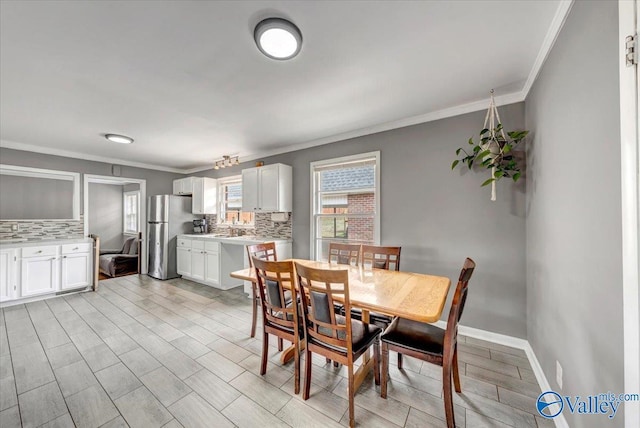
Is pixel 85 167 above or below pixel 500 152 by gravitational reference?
above

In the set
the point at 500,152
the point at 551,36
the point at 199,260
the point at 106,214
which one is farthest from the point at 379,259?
the point at 106,214

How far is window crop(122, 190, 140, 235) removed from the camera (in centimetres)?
668

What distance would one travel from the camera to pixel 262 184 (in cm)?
415

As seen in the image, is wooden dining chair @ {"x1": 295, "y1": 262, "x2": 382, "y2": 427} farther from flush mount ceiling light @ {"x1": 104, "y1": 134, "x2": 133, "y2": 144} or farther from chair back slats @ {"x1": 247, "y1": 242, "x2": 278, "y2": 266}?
flush mount ceiling light @ {"x1": 104, "y1": 134, "x2": 133, "y2": 144}

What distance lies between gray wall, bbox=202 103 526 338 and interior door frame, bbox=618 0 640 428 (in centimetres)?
169

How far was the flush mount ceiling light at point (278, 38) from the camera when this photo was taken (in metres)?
1.50

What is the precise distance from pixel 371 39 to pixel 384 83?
614 millimetres

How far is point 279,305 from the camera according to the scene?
187cm

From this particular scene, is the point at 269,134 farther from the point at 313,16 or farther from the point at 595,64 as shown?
the point at 595,64

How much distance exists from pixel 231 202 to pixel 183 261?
1549mm

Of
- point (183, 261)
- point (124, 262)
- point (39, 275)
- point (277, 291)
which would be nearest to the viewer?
point (277, 291)

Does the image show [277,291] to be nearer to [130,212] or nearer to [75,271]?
[75,271]

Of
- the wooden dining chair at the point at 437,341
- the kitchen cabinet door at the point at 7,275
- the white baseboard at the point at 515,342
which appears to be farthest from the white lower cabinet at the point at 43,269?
the white baseboard at the point at 515,342

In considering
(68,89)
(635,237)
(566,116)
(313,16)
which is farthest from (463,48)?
(68,89)
